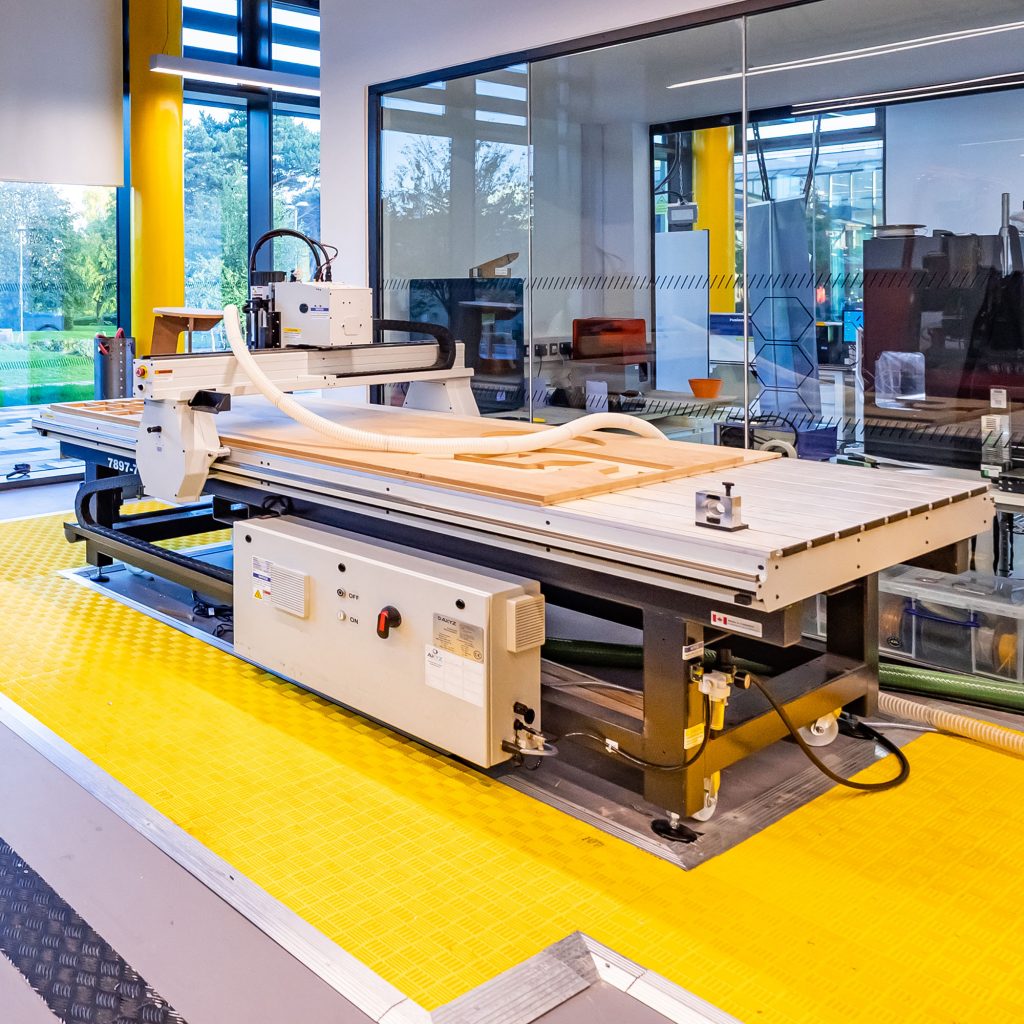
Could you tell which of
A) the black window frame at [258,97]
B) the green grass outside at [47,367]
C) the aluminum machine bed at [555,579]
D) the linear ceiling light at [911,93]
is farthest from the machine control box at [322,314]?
the black window frame at [258,97]

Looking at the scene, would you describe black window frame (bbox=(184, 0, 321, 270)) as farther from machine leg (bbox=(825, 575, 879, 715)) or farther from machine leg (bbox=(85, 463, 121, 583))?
machine leg (bbox=(825, 575, 879, 715))

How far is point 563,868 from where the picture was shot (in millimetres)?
2498

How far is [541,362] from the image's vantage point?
497 centimetres

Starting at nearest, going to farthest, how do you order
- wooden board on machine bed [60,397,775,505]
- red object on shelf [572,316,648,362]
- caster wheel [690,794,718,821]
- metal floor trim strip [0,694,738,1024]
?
metal floor trim strip [0,694,738,1024] < caster wheel [690,794,718,821] < wooden board on machine bed [60,397,775,505] < red object on shelf [572,316,648,362]

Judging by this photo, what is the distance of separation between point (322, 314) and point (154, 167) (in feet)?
11.5

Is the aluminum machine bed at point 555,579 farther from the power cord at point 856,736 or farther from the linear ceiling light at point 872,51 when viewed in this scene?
the linear ceiling light at point 872,51

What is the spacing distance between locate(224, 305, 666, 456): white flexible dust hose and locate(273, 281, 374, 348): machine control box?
1.23 ft

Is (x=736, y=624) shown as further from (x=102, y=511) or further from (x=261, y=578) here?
(x=102, y=511)

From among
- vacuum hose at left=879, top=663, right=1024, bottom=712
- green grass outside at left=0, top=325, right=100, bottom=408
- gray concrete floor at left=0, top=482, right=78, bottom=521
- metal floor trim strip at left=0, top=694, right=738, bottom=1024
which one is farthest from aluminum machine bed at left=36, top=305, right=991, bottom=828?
green grass outside at left=0, top=325, right=100, bottom=408

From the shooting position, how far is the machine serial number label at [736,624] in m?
2.33

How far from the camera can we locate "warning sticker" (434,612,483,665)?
2725 millimetres

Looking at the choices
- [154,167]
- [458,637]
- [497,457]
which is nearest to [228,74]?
[154,167]

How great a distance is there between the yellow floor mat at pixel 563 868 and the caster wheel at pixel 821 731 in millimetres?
175

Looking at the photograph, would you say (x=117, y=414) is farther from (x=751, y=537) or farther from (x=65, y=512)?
(x=751, y=537)
